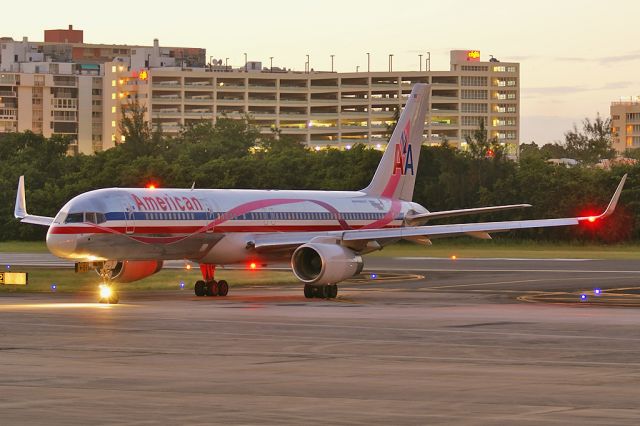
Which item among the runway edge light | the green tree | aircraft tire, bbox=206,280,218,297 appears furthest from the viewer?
the green tree

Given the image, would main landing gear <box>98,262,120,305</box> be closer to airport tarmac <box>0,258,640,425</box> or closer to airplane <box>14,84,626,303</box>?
airplane <box>14,84,626,303</box>

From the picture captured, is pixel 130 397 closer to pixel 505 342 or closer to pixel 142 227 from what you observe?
pixel 505 342

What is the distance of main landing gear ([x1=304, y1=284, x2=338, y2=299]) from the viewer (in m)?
49.6

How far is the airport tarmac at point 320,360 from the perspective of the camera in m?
19.7

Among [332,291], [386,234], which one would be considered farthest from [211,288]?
[386,234]

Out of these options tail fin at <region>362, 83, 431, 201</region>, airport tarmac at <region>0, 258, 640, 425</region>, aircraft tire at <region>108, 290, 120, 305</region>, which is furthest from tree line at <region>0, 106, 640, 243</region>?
airport tarmac at <region>0, 258, 640, 425</region>

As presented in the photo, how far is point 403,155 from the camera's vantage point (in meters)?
61.4

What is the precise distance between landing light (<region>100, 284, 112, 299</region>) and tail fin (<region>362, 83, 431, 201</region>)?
54.3 ft

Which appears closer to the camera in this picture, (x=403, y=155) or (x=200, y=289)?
(x=200, y=289)

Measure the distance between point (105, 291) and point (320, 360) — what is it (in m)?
20.8

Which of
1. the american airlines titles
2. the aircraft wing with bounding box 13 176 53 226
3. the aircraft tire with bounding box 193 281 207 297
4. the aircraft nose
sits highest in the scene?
the american airlines titles

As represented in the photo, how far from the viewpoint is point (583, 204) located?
12225 cm

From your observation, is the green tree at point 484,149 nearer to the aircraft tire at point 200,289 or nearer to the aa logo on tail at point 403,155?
the aa logo on tail at point 403,155

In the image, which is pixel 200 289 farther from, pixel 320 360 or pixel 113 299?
pixel 320 360
